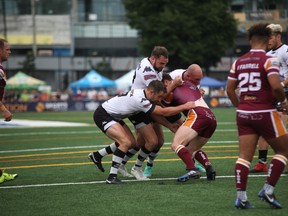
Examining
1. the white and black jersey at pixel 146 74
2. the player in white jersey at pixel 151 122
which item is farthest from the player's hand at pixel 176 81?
the white and black jersey at pixel 146 74

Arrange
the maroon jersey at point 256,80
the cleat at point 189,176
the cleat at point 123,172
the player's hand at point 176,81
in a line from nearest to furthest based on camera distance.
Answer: the maroon jersey at point 256,80, the cleat at point 189,176, the player's hand at point 176,81, the cleat at point 123,172

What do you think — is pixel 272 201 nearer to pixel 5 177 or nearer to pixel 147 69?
pixel 147 69

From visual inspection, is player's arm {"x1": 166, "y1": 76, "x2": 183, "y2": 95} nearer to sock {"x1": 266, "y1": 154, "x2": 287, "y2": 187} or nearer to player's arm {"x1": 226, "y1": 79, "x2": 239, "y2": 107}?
player's arm {"x1": 226, "y1": 79, "x2": 239, "y2": 107}

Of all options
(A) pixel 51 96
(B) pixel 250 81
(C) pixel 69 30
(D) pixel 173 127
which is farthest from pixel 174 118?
(C) pixel 69 30

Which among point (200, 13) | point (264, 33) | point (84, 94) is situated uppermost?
point (264, 33)

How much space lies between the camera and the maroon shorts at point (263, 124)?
8.88 m

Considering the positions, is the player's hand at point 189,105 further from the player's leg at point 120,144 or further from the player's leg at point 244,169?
the player's leg at point 244,169

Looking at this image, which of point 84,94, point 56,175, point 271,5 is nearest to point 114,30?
point 271,5

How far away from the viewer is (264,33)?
29.4 feet

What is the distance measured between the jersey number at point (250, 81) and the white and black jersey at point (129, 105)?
9.06ft

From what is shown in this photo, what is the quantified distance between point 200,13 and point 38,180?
150ft

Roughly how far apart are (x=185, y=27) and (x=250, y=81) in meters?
48.1

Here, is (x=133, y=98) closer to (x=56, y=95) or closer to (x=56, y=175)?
(x=56, y=175)

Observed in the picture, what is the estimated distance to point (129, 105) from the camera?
11734mm
